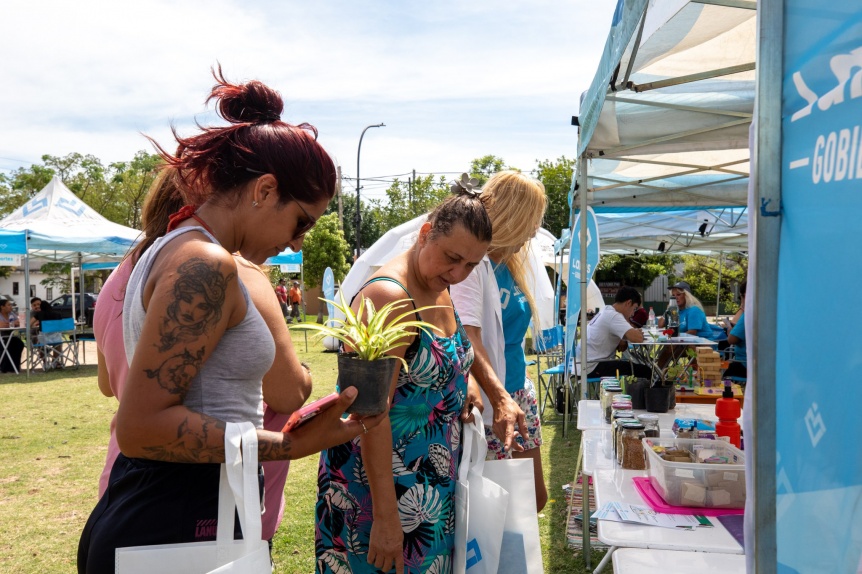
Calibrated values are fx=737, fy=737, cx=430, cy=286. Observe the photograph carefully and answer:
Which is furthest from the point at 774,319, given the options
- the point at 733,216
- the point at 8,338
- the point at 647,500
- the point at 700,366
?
the point at 8,338

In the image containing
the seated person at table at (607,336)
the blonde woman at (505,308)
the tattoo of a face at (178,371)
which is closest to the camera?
the tattoo of a face at (178,371)

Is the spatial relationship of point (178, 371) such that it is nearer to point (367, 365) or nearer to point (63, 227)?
point (367, 365)

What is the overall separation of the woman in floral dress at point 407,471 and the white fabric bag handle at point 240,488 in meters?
0.65

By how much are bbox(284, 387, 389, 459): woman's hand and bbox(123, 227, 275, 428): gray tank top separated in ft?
0.41

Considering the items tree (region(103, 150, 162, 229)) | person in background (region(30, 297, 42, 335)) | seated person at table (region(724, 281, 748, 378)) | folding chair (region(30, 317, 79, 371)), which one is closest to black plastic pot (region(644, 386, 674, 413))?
seated person at table (region(724, 281, 748, 378))

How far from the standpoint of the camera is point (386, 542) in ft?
6.71

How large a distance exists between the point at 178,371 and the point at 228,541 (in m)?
0.33

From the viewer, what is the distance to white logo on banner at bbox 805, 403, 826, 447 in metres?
1.09

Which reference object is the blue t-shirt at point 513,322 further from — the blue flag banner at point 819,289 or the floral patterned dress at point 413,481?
the blue flag banner at point 819,289

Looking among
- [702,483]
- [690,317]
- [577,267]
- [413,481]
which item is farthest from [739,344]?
[413,481]

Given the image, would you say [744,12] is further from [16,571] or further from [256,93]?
[16,571]

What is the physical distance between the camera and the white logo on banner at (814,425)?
3.57ft

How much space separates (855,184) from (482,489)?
157cm

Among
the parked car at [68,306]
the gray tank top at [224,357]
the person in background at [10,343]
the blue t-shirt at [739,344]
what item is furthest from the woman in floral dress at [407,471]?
the parked car at [68,306]
